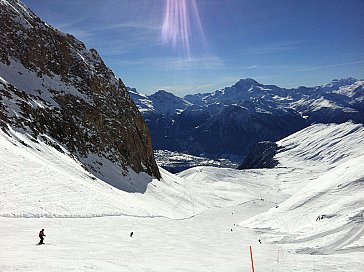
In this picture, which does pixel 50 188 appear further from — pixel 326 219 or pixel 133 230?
pixel 326 219

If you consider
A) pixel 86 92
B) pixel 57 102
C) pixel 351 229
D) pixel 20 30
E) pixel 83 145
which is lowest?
pixel 351 229

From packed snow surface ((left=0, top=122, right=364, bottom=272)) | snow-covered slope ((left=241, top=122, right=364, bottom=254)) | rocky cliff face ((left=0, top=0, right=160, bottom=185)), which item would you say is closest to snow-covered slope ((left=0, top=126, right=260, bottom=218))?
packed snow surface ((left=0, top=122, right=364, bottom=272))

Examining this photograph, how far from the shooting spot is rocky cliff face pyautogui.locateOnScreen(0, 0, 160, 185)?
2550 inches

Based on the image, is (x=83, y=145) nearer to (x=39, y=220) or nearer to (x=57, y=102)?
(x=57, y=102)

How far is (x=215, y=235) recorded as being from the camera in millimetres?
47062

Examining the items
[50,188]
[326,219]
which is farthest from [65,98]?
[326,219]

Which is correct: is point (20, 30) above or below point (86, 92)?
above

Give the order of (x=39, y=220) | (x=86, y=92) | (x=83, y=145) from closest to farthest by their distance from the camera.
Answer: (x=39, y=220), (x=83, y=145), (x=86, y=92)

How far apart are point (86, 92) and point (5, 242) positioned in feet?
226

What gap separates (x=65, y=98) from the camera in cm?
7856

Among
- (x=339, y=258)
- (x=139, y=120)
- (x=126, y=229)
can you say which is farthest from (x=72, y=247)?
(x=139, y=120)

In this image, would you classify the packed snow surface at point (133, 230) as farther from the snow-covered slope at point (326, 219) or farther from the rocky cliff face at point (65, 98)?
the rocky cliff face at point (65, 98)

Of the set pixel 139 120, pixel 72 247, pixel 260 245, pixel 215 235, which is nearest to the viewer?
pixel 72 247

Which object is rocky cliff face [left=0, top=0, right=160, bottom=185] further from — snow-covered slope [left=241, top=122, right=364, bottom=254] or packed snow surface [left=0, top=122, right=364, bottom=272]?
snow-covered slope [left=241, top=122, right=364, bottom=254]
